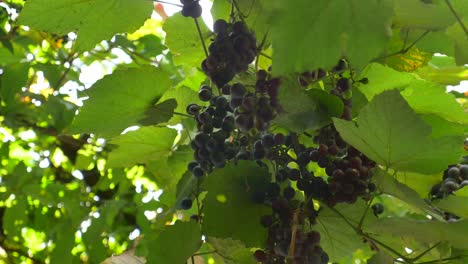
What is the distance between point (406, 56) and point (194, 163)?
0.37 m

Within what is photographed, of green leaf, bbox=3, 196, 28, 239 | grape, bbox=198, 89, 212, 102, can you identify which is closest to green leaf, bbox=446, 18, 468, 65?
grape, bbox=198, 89, 212, 102

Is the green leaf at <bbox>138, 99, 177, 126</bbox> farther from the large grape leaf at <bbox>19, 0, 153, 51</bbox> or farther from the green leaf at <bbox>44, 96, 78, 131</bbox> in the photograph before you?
the green leaf at <bbox>44, 96, 78, 131</bbox>

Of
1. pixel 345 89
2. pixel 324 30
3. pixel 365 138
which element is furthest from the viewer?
pixel 345 89

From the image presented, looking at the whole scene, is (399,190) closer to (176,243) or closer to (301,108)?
(301,108)

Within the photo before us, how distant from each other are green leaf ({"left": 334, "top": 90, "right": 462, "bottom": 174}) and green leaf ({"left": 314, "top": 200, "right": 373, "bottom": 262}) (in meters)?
0.10

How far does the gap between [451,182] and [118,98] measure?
21.1 inches

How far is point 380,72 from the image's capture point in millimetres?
849

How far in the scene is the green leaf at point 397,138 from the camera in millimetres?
657

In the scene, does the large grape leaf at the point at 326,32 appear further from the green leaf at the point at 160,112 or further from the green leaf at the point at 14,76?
the green leaf at the point at 14,76

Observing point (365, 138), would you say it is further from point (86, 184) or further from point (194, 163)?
point (86, 184)

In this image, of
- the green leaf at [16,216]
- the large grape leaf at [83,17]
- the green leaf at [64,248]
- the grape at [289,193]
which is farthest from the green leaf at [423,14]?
the green leaf at [16,216]

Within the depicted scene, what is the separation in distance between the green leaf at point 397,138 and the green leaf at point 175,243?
27cm

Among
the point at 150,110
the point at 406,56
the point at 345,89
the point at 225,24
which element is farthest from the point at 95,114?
the point at 406,56

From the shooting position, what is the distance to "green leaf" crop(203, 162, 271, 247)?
2.48 feet
